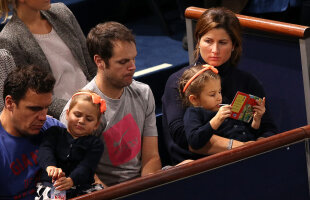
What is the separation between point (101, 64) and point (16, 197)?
1.91ft

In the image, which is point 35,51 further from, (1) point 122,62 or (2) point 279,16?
(2) point 279,16

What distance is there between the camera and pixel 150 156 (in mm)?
2445

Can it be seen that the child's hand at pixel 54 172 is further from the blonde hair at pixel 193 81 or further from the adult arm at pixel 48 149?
the blonde hair at pixel 193 81

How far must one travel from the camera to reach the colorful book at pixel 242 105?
7.93ft

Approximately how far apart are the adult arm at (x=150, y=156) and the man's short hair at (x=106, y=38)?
356 millimetres

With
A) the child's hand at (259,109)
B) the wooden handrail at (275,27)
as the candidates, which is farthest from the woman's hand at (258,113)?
the wooden handrail at (275,27)

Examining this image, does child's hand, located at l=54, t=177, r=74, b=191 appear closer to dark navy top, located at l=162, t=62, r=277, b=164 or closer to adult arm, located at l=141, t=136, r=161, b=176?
adult arm, located at l=141, t=136, r=161, b=176

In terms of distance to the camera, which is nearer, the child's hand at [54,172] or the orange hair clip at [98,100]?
the child's hand at [54,172]

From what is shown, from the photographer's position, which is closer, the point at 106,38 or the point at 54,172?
the point at 54,172

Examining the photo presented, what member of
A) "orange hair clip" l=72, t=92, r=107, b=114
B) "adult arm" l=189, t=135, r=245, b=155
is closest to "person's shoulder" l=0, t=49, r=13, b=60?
"orange hair clip" l=72, t=92, r=107, b=114

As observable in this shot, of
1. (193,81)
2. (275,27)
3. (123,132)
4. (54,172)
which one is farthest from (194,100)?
(54,172)

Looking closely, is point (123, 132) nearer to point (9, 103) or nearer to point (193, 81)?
point (193, 81)

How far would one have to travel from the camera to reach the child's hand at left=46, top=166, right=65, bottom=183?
2.00 meters

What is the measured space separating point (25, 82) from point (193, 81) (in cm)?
63
